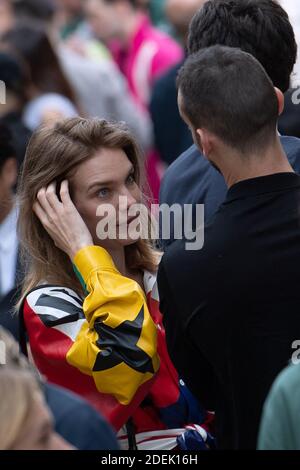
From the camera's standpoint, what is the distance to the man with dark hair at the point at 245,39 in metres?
3.54

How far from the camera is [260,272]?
9.82ft

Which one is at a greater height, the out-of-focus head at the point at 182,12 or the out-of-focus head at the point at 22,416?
the out-of-focus head at the point at 182,12

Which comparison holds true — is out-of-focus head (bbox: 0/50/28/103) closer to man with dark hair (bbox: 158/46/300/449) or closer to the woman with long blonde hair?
the woman with long blonde hair

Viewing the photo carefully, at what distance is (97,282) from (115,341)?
18cm

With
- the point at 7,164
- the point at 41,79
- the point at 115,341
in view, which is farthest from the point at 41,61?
the point at 115,341

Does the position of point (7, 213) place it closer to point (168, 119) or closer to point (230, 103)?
point (168, 119)

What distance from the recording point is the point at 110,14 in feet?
29.6

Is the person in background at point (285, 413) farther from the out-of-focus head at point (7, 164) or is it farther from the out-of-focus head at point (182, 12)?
the out-of-focus head at point (182, 12)

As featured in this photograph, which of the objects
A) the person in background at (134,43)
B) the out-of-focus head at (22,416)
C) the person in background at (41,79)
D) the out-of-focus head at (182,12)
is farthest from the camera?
the person in background at (134,43)

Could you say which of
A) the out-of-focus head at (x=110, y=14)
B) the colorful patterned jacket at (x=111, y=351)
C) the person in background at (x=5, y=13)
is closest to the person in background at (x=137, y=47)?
the out-of-focus head at (x=110, y=14)

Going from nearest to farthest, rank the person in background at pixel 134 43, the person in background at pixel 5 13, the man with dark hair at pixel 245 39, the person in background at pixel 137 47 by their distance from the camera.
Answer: the man with dark hair at pixel 245 39, the person in background at pixel 137 47, the person in background at pixel 134 43, the person in background at pixel 5 13

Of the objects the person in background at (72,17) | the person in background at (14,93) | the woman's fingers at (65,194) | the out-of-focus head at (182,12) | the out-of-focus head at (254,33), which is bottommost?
the woman's fingers at (65,194)

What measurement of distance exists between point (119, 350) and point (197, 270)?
0.39 meters

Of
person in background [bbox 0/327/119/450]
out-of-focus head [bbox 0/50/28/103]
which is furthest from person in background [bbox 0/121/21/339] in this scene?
person in background [bbox 0/327/119/450]
